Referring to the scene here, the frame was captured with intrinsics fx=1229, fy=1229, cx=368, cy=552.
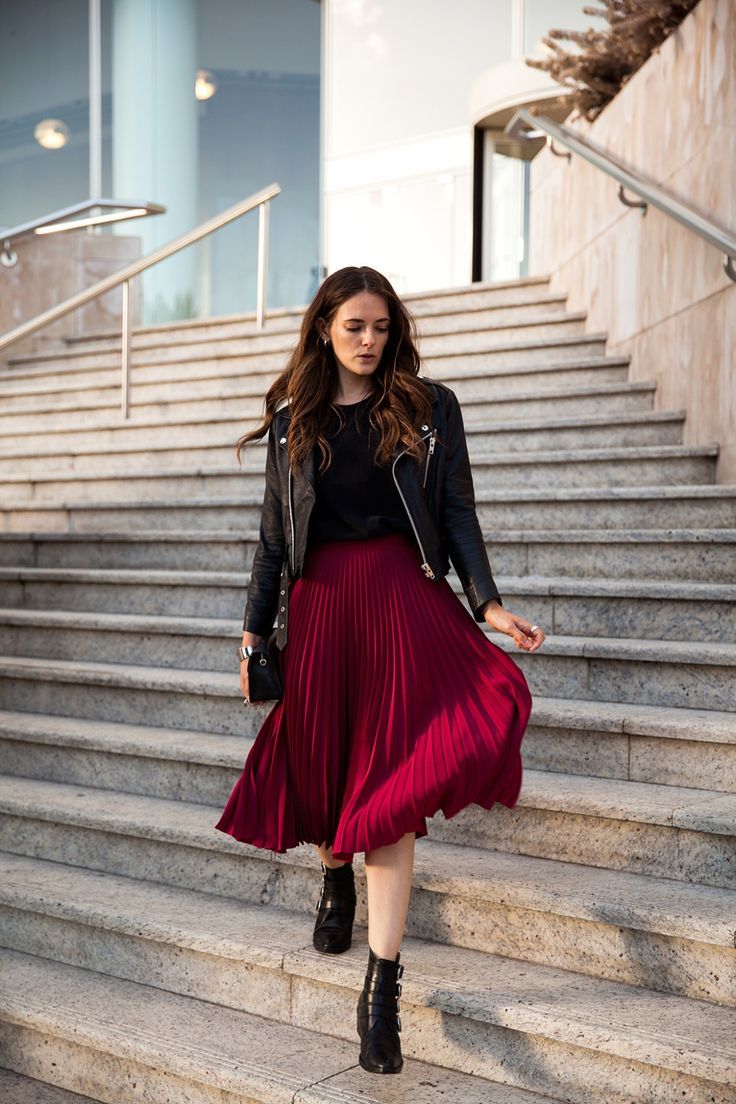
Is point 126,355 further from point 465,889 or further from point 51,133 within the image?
point 51,133

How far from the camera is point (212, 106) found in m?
12.1

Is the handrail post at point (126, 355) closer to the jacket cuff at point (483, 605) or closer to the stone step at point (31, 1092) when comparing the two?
the stone step at point (31, 1092)

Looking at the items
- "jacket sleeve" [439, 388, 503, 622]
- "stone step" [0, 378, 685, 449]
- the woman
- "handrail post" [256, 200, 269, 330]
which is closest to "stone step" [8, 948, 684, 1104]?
the woman

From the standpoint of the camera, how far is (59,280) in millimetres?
8562

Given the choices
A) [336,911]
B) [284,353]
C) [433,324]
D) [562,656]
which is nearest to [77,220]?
[284,353]

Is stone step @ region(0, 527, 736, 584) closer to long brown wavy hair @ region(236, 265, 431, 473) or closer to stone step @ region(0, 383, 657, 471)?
stone step @ region(0, 383, 657, 471)

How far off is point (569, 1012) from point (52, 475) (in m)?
4.12

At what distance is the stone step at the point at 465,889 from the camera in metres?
2.61

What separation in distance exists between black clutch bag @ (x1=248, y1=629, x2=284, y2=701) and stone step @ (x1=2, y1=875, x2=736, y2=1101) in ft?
2.05

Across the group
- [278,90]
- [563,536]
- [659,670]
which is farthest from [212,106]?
[659,670]

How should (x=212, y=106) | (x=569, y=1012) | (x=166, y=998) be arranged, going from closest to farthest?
(x=569, y=1012), (x=166, y=998), (x=212, y=106)

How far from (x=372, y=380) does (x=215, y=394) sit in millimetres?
3715

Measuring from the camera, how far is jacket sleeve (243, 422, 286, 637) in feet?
9.34

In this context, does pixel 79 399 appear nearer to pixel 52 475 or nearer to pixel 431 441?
pixel 52 475
